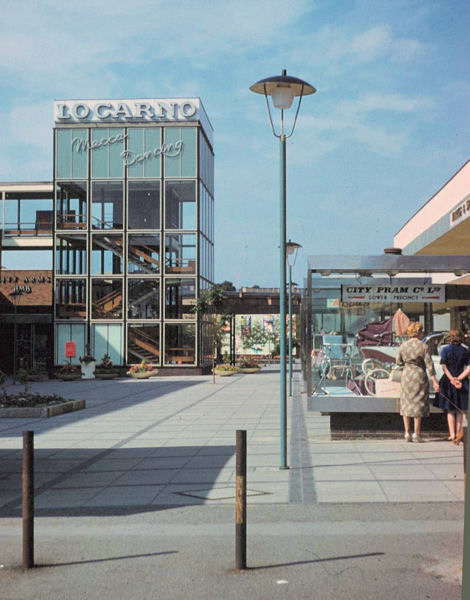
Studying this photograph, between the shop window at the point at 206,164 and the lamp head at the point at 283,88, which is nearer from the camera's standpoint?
the lamp head at the point at 283,88

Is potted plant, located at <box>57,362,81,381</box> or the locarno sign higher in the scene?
the locarno sign

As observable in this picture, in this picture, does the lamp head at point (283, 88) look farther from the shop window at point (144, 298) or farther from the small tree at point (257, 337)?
the small tree at point (257, 337)

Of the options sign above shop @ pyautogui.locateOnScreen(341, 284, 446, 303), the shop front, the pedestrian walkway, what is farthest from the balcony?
sign above shop @ pyautogui.locateOnScreen(341, 284, 446, 303)

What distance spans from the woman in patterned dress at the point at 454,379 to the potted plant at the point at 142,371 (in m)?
31.5

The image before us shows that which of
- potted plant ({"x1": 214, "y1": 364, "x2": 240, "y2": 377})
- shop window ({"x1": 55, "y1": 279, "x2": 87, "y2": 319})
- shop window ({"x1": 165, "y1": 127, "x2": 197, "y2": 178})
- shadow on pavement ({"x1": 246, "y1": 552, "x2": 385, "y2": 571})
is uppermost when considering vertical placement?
shop window ({"x1": 165, "y1": 127, "x2": 197, "y2": 178})

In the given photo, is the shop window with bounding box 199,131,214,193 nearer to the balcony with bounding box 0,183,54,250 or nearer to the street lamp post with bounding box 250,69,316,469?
the balcony with bounding box 0,183,54,250

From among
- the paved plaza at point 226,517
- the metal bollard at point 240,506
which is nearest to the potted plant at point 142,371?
the paved plaza at point 226,517

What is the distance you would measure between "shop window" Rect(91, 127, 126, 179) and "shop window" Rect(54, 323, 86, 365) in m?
9.21

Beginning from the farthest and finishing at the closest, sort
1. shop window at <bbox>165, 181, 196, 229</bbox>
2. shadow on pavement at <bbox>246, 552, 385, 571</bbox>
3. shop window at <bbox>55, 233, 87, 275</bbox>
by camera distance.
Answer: shop window at <bbox>165, 181, 196, 229</bbox> → shop window at <bbox>55, 233, 87, 275</bbox> → shadow on pavement at <bbox>246, 552, 385, 571</bbox>

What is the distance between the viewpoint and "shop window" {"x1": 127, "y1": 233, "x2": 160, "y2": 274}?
49.3 meters

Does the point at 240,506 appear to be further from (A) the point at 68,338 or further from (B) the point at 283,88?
(A) the point at 68,338

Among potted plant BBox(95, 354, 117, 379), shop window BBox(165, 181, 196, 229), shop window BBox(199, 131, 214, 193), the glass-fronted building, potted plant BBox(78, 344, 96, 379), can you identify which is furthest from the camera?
shop window BBox(199, 131, 214, 193)

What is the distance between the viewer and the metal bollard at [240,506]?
615cm

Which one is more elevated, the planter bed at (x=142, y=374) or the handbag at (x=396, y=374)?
the handbag at (x=396, y=374)
